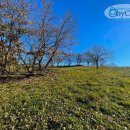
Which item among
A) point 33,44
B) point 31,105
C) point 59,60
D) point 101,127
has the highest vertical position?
point 33,44

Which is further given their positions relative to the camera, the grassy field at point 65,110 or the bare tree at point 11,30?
the bare tree at point 11,30

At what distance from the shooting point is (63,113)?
23.0ft

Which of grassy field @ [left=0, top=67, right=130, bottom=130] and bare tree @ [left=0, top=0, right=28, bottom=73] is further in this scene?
bare tree @ [left=0, top=0, right=28, bottom=73]

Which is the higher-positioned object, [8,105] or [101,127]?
[8,105]

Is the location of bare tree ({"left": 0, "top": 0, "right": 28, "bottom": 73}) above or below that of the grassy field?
above

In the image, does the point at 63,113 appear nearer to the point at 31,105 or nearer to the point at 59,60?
the point at 31,105

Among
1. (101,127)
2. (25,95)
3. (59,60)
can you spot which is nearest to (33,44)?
(59,60)

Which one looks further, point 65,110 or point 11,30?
point 11,30

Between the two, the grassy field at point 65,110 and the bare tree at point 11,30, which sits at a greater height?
the bare tree at point 11,30

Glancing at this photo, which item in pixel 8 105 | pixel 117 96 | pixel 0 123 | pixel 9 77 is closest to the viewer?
pixel 0 123

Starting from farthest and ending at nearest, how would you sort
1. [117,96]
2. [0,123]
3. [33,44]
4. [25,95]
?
[33,44] → [117,96] → [25,95] → [0,123]

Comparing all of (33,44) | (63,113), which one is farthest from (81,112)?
(33,44)

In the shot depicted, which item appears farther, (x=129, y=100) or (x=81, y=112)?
(x=129, y=100)

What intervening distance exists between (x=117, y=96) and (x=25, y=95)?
207 inches
